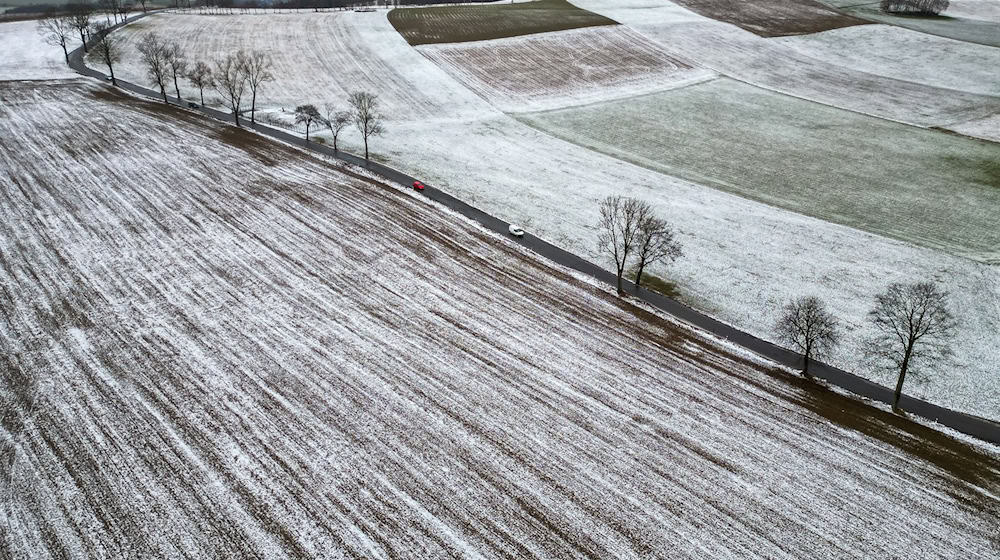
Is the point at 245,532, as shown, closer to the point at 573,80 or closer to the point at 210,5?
the point at 573,80

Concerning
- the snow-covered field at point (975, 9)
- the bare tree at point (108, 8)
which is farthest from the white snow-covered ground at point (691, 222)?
the snow-covered field at point (975, 9)

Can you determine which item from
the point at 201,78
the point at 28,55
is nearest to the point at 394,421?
the point at 201,78

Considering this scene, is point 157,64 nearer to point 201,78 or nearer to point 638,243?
point 201,78

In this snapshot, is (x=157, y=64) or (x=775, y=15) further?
(x=775, y=15)

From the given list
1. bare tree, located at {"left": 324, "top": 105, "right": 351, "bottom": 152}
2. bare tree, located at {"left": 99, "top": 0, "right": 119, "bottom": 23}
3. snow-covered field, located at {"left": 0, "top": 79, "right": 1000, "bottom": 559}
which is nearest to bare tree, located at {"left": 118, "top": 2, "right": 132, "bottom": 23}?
bare tree, located at {"left": 99, "top": 0, "right": 119, "bottom": 23}

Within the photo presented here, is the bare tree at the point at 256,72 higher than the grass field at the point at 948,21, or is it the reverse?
the grass field at the point at 948,21

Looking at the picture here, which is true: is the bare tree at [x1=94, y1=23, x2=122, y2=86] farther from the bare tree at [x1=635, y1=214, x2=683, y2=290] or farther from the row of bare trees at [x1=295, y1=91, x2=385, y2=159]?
the bare tree at [x1=635, y1=214, x2=683, y2=290]

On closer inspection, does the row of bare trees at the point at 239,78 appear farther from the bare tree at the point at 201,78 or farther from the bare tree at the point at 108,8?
the bare tree at the point at 108,8
